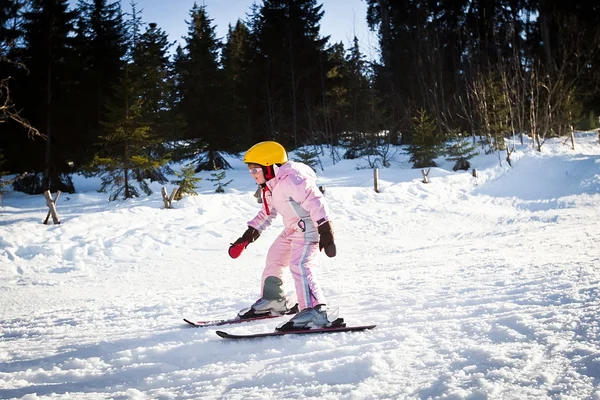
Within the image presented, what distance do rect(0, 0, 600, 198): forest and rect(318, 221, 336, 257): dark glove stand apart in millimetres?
11073

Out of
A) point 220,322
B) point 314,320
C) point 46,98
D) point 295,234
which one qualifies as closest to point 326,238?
point 295,234

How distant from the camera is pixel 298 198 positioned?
3420 millimetres

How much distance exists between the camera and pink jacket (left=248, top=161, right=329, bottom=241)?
133 inches

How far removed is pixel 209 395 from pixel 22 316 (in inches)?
141

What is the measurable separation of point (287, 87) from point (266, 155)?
23.3m

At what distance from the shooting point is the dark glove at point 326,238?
324 cm

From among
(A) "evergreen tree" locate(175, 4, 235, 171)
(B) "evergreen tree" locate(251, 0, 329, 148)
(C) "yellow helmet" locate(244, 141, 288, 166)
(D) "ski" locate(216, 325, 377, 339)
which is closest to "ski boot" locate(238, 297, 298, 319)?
(D) "ski" locate(216, 325, 377, 339)

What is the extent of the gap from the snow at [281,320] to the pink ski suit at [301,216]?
47 centimetres

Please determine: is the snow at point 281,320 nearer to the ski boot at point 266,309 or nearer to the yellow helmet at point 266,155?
the ski boot at point 266,309

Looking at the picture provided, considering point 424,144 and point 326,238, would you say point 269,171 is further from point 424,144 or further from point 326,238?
point 424,144

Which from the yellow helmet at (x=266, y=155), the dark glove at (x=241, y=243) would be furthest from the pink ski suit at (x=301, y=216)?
the dark glove at (x=241, y=243)

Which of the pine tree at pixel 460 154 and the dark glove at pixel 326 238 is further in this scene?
the pine tree at pixel 460 154

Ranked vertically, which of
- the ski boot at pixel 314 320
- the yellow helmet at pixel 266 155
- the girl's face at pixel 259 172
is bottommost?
the ski boot at pixel 314 320

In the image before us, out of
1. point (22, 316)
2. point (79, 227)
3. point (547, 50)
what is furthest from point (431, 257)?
point (547, 50)
